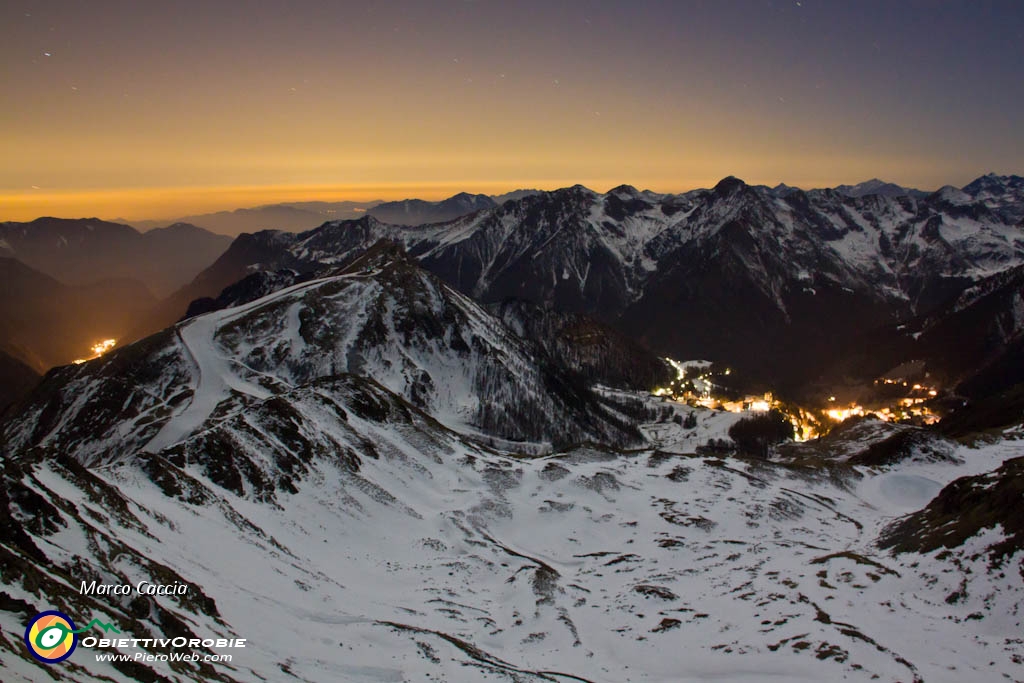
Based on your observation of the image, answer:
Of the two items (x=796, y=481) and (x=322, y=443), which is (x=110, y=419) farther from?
(x=796, y=481)

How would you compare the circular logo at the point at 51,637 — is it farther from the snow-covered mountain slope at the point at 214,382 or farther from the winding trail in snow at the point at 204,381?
the winding trail in snow at the point at 204,381

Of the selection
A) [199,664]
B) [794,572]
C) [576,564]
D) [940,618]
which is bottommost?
[576,564]

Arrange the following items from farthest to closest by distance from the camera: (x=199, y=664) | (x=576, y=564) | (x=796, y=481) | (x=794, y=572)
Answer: (x=796, y=481)
(x=576, y=564)
(x=794, y=572)
(x=199, y=664)

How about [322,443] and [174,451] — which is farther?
[322,443]

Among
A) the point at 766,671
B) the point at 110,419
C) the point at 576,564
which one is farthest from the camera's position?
the point at 110,419

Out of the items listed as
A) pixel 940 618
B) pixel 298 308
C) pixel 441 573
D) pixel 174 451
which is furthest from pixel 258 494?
pixel 298 308

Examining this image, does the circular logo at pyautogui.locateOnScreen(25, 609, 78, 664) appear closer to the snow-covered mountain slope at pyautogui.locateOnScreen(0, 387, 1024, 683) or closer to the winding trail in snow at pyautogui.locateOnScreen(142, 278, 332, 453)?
the snow-covered mountain slope at pyautogui.locateOnScreen(0, 387, 1024, 683)

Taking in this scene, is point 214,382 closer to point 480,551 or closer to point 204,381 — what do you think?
point 204,381

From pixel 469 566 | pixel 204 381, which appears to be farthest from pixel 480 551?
pixel 204 381

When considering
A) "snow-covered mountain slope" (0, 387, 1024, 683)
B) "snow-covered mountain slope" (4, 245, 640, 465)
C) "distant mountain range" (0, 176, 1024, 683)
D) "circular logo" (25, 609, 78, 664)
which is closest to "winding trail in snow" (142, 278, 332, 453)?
"snow-covered mountain slope" (4, 245, 640, 465)
